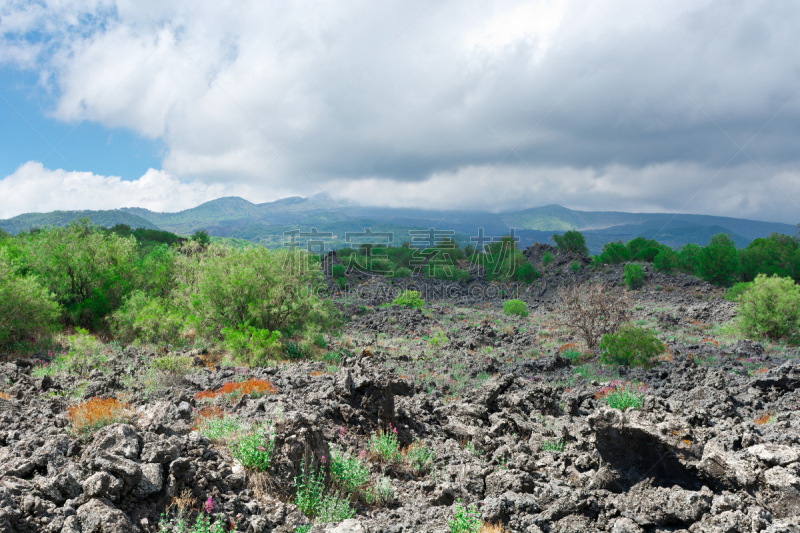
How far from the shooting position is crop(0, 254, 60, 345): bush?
50.4 feet

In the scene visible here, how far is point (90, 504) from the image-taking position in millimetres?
4039

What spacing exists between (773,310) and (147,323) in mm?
29237

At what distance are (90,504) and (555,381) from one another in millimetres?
13233

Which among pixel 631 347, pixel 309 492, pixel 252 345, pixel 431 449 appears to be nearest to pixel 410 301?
pixel 252 345

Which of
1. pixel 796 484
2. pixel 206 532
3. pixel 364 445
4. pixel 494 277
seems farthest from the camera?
pixel 494 277

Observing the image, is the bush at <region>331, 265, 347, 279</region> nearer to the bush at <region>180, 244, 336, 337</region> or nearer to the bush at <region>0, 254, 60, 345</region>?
the bush at <region>180, 244, 336, 337</region>

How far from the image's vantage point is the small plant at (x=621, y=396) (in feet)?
32.9

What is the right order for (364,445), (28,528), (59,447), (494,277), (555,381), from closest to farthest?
(28,528)
(59,447)
(364,445)
(555,381)
(494,277)

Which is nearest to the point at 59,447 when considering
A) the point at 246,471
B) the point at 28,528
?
the point at 28,528

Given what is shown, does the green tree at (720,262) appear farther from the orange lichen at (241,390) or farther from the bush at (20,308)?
the bush at (20,308)

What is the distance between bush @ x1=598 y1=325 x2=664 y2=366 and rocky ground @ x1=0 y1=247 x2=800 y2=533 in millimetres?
2167

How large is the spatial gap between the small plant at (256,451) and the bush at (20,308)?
1556 centimetres

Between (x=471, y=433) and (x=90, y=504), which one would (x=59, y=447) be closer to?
(x=90, y=504)

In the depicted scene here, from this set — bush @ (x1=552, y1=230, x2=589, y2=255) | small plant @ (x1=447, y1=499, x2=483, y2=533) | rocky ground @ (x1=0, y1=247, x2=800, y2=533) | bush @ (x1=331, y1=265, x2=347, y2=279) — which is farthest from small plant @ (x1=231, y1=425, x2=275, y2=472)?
bush @ (x1=552, y1=230, x2=589, y2=255)
